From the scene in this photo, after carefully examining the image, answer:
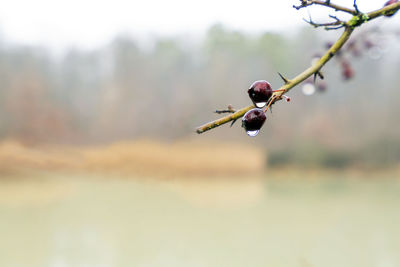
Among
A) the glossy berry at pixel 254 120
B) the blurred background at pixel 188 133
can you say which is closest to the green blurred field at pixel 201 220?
the blurred background at pixel 188 133

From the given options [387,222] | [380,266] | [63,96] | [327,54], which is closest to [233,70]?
[63,96]

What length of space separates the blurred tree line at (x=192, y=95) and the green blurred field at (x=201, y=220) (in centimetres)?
15

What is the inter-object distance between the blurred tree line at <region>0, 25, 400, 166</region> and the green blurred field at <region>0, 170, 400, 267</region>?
0.15 meters

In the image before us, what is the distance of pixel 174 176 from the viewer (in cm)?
157

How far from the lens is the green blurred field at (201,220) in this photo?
2.73 ft

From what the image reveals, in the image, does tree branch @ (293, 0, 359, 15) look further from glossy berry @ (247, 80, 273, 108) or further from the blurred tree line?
the blurred tree line

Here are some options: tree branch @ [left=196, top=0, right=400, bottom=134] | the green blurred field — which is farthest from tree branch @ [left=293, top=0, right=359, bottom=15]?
the green blurred field

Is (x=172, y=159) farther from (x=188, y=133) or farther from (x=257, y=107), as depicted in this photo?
(x=257, y=107)

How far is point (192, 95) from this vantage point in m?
1.66

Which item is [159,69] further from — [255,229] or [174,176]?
[255,229]

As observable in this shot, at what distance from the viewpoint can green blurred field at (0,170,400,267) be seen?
2.73 ft

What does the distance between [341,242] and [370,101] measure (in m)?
0.90

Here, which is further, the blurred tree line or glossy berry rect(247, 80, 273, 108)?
the blurred tree line

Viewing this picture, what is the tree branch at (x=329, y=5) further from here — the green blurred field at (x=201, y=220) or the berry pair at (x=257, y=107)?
the green blurred field at (x=201, y=220)
